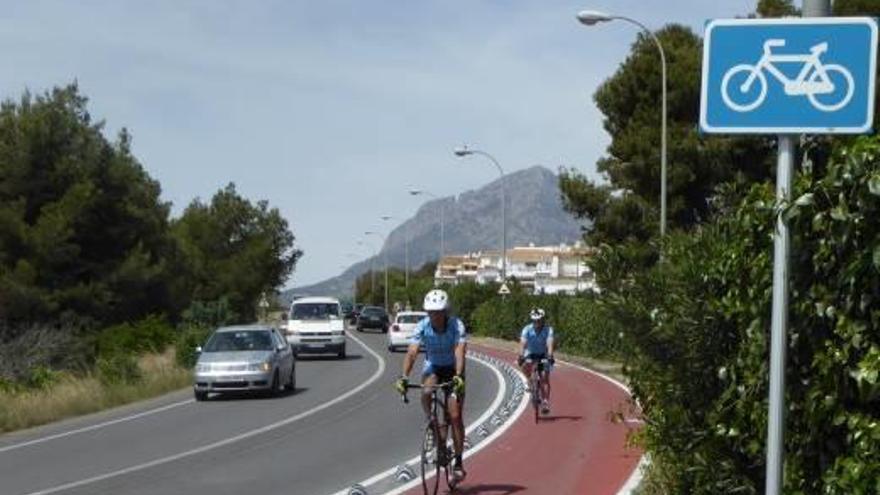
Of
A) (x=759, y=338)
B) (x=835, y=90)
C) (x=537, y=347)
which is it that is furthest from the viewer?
(x=537, y=347)

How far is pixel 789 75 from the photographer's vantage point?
4895 millimetres

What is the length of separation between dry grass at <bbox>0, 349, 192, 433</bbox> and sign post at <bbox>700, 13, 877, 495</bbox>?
1828cm

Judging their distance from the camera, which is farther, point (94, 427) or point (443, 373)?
point (94, 427)

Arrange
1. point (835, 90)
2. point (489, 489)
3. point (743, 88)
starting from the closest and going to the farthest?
point (835, 90), point (743, 88), point (489, 489)

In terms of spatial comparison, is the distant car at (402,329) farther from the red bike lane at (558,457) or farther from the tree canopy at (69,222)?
the red bike lane at (558,457)

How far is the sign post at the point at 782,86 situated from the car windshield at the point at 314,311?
122ft

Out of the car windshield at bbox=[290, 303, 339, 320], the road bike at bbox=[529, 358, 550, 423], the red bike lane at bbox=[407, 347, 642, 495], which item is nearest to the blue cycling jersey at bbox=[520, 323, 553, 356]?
the road bike at bbox=[529, 358, 550, 423]

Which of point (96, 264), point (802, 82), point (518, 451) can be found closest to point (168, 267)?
point (96, 264)

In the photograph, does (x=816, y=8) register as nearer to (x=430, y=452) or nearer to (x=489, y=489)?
(x=430, y=452)

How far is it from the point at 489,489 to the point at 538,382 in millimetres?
7236

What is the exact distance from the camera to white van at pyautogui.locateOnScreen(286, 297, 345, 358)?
41.6 meters

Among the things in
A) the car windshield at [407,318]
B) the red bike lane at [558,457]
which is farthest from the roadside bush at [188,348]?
the red bike lane at [558,457]

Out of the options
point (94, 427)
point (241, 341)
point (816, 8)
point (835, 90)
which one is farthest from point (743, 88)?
point (241, 341)

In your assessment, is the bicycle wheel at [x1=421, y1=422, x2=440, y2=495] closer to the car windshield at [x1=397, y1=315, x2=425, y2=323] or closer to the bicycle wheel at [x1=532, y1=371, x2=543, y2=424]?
the bicycle wheel at [x1=532, y1=371, x2=543, y2=424]
